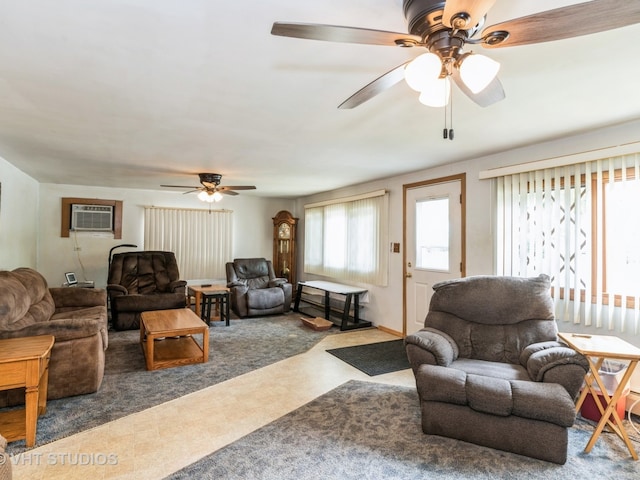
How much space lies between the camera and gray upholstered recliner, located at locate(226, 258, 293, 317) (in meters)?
5.76

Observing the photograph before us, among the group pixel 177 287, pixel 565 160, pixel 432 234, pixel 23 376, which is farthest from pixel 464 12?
pixel 177 287

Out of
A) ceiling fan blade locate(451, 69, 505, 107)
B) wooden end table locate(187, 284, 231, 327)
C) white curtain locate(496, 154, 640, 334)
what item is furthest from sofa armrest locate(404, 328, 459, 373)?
wooden end table locate(187, 284, 231, 327)

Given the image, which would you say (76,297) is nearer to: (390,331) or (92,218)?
(92,218)

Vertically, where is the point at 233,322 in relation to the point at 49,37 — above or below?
below

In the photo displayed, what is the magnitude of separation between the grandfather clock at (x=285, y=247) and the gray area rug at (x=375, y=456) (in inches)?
192

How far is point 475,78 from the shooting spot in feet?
4.33

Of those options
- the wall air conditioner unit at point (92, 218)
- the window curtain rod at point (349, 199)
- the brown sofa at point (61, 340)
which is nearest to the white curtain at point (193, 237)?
the wall air conditioner unit at point (92, 218)

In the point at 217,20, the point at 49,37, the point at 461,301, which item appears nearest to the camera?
the point at 217,20

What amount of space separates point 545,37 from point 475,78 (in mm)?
233

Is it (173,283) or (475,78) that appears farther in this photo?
(173,283)

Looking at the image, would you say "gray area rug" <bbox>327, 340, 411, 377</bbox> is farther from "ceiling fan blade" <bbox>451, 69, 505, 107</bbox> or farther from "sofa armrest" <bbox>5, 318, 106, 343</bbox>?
"ceiling fan blade" <bbox>451, 69, 505, 107</bbox>

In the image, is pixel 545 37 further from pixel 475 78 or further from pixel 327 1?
pixel 327 1

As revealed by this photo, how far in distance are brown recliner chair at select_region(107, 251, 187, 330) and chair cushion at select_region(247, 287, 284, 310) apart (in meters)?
1.03

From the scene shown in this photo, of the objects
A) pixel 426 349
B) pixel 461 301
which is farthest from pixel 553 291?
pixel 426 349
